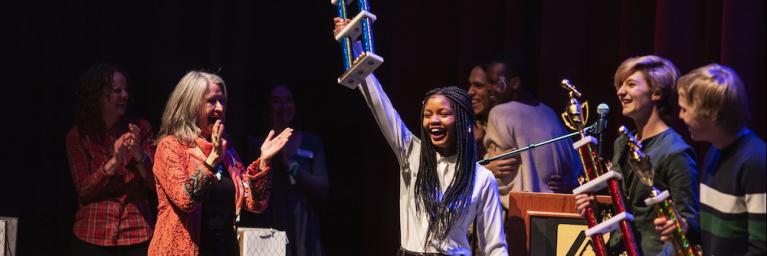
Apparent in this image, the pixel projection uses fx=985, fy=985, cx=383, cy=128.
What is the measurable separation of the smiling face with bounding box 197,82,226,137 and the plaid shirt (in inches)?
22.3

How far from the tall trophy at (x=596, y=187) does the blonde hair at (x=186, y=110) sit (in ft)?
5.20

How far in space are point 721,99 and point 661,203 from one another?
39 centimetres

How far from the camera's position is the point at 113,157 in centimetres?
469

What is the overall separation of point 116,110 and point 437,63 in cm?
216

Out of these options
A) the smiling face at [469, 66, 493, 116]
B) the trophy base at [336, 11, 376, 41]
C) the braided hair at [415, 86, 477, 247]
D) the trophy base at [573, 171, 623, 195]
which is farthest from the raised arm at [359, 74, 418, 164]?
the smiling face at [469, 66, 493, 116]

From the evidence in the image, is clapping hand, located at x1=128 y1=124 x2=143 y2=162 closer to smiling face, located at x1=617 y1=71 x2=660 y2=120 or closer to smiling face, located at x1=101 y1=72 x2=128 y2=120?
smiling face, located at x1=101 y1=72 x2=128 y2=120

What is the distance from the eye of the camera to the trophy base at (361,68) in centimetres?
370

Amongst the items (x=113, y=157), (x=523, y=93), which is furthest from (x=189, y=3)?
(x=523, y=93)

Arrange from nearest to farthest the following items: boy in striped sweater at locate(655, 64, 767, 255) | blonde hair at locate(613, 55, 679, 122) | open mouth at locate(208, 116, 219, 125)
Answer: boy in striped sweater at locate(655, 64, 767, 255)
blonde hair at locate(613, 55, 679, 122)
open mouth at locate(208, 116, 219, 125)

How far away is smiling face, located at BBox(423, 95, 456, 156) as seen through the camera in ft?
13.0

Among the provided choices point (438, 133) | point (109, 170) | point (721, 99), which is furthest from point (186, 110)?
point (721, 99)

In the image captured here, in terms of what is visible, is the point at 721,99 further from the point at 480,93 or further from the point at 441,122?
the point at 480,93

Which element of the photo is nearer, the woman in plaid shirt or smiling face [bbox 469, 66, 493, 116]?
the woman in plaid shirt

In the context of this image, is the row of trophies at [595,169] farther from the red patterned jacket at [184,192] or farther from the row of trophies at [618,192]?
the red patterned jacket at [184,192]
